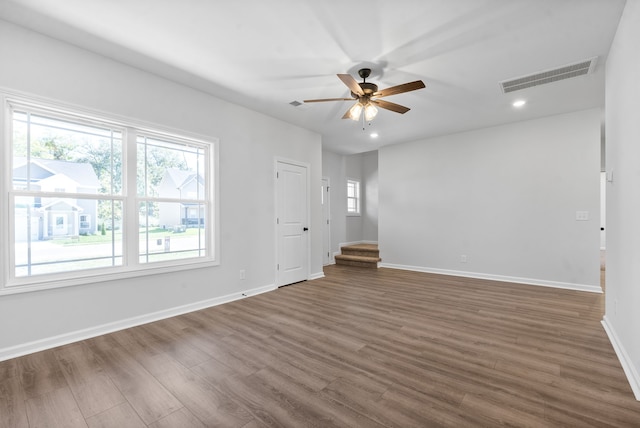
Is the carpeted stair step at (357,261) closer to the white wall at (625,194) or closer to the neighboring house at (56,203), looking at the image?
the white wall at (625,194)

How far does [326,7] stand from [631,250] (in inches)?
114

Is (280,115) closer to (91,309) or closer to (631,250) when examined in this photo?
(91,309)

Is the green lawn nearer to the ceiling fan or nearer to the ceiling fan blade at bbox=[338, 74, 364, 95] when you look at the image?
the ceiling fan

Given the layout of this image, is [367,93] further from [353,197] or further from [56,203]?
[353,197]

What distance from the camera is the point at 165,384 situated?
2043mm

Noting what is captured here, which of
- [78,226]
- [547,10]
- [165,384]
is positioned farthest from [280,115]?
[165,384]

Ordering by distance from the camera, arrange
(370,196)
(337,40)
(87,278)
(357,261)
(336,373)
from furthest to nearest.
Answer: (370,196) < (357,261) < (87,278) < (337,40) < (336,373)

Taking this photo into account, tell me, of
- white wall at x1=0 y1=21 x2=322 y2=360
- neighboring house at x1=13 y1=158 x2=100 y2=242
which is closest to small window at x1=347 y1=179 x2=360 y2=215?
white wall at x1=0 y1=21 x2=322 y2=360

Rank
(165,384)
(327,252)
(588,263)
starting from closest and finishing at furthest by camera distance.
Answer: (165,384) → (588,263) → (327,252)

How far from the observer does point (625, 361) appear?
2186 millimetres

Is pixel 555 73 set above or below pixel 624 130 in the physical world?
above

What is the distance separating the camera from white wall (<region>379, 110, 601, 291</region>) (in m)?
4.56

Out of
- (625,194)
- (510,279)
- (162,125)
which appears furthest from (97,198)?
(510,279)

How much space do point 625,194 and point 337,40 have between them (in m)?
2.69
